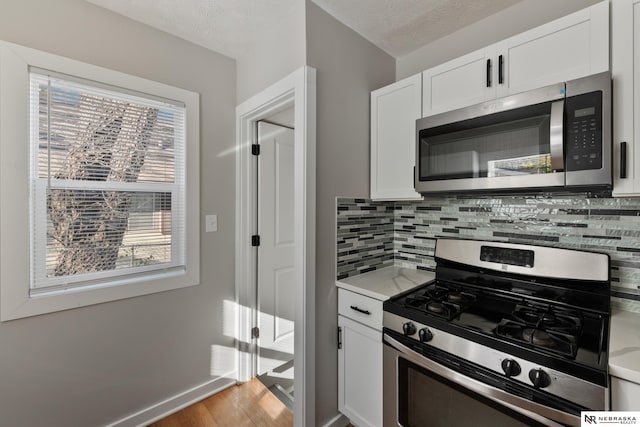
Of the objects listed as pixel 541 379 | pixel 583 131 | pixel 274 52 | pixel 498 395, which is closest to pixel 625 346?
pixel 541 379

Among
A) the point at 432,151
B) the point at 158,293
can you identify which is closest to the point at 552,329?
the point at 432,151

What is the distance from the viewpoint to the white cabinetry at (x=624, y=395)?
Result: 84cm

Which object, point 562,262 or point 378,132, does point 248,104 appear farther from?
point 562,262

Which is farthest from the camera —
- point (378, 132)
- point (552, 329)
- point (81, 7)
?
point (378, 132)

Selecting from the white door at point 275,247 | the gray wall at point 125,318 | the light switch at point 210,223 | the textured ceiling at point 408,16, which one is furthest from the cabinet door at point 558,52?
the light switch at point 210,223

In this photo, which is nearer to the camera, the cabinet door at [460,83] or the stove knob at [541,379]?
the stove knob at [541,379]

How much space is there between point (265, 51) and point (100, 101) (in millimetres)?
1037

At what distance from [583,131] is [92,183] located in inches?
94.1

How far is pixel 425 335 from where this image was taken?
4.04 feet

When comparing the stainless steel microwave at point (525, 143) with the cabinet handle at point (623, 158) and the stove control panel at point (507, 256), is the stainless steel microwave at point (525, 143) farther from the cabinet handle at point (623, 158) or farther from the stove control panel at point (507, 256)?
the stove control panel at point (507, 256)

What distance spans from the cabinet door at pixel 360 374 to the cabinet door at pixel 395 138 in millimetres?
848

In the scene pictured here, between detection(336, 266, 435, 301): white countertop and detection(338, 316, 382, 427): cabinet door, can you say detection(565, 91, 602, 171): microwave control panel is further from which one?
detection(338, 316, 382, 427): cabinet door

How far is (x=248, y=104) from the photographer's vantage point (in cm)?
198

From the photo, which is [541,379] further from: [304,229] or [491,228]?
[304,229]
